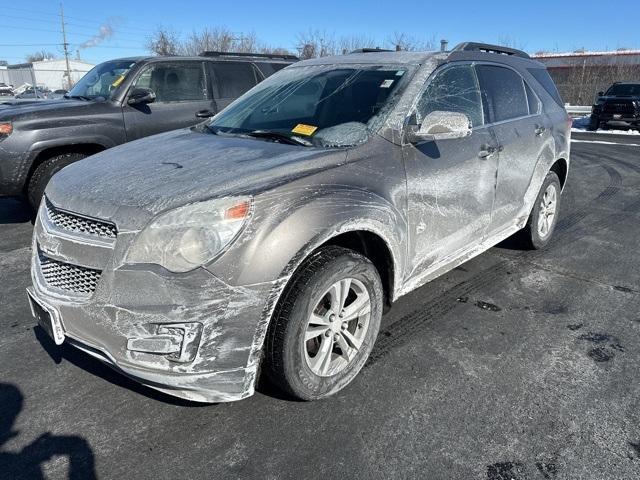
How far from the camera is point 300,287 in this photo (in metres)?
2.34

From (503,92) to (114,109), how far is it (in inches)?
171

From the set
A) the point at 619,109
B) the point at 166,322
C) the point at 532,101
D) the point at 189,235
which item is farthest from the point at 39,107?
the point at 619,109

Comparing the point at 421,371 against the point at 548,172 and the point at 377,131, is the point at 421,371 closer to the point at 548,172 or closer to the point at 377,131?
the point at 377,131

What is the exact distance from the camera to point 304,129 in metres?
3.15

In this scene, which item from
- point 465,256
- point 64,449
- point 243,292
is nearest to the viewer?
point 243,292

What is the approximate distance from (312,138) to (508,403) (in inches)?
72.5

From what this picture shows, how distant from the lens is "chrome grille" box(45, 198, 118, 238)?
2.29 metres

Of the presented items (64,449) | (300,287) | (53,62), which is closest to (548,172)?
(300,287)

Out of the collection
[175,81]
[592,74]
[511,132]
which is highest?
[592,74]

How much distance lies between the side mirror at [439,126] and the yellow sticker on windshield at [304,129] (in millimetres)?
601

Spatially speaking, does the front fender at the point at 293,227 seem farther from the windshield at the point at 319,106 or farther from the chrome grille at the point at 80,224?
the chrome grille at the point at 80,224

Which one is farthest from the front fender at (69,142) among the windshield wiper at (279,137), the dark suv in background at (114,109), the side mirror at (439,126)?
the side mirror at (439,126)

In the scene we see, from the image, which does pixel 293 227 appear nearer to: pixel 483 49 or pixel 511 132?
pixel 511 132

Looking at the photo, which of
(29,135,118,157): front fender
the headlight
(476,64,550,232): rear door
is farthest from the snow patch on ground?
the headlight
